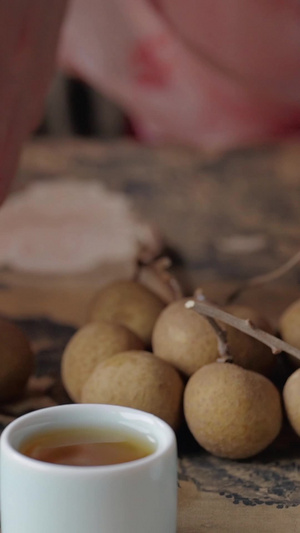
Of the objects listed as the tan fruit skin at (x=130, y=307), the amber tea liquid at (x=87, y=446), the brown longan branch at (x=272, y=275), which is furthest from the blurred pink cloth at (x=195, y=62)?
the amber tea liquid at (x=87, y=446)

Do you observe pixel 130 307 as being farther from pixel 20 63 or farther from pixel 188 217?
pixel 188 217

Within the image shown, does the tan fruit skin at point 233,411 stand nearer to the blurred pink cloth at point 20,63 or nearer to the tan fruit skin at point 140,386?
the tan fruit skin at point 140,386

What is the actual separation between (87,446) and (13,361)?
0.21 m

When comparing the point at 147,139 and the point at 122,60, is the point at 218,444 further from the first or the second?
the point at 147,139

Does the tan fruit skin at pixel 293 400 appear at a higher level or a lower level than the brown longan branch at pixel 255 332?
lower

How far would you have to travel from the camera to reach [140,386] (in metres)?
0.56

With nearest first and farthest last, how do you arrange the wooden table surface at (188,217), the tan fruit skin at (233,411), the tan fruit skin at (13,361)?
1. the tan fruit skin at (233,411)
2. the tan fruit skin at (13,361)
3. the wooden table surface at (188,217)

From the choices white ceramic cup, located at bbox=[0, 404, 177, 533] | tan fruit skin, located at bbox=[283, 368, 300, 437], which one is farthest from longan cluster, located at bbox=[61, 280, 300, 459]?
white ceramic cup, located at bbox=[0, 404, 177, 533]

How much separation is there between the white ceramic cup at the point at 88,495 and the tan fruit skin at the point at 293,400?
0.47ft

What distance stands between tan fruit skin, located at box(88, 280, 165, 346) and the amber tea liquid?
211mm

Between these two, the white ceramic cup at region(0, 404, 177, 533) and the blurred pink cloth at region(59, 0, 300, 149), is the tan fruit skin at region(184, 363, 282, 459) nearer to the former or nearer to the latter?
the white ceramic cup at region(0, 404, 177, 533)

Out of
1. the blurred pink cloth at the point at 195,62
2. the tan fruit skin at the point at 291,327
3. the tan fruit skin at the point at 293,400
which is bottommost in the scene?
the tan fruit skin at the point at 293,400

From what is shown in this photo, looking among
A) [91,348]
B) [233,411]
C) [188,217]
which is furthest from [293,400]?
[188,217]

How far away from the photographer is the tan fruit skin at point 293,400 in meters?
0.55
